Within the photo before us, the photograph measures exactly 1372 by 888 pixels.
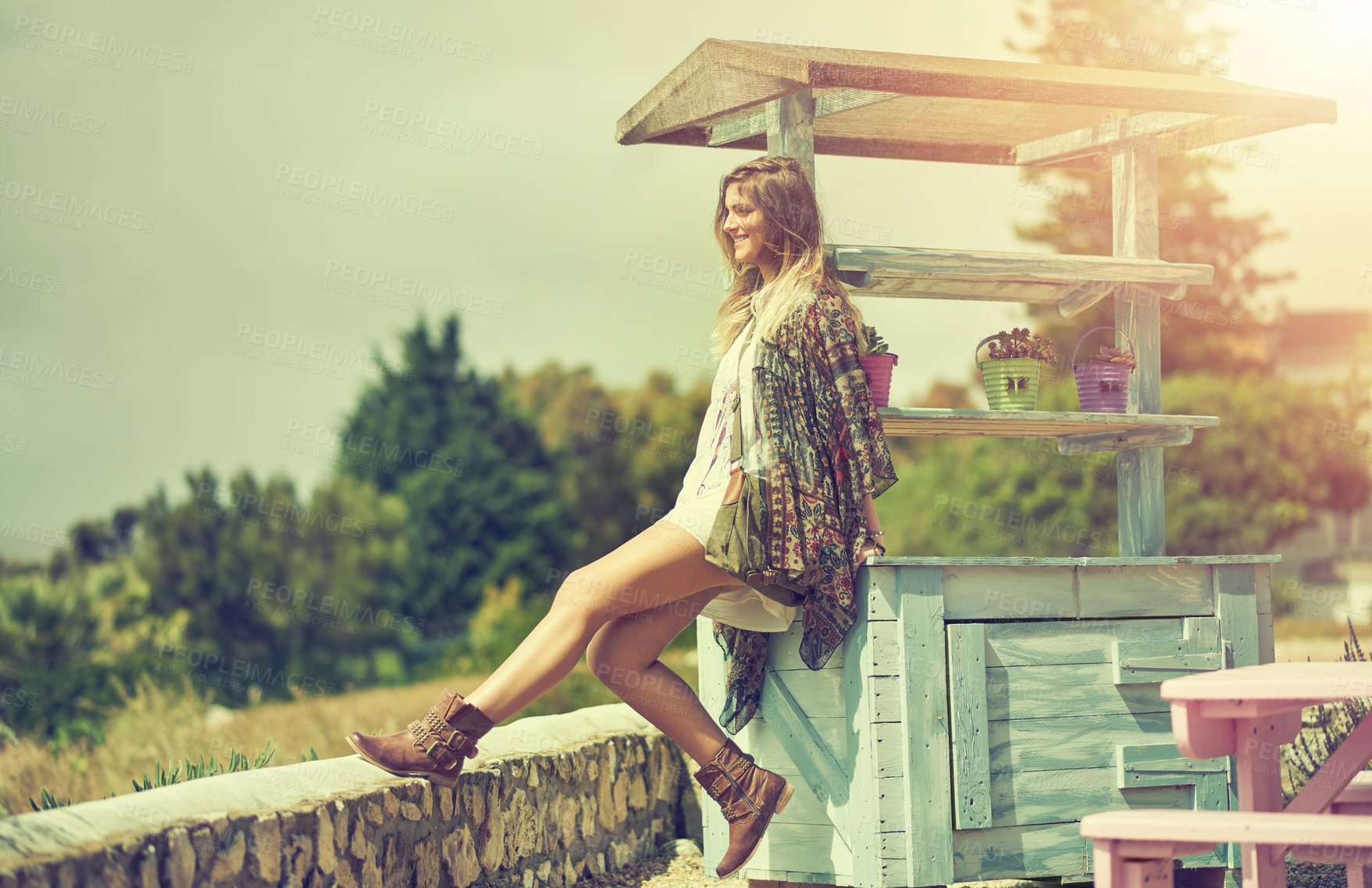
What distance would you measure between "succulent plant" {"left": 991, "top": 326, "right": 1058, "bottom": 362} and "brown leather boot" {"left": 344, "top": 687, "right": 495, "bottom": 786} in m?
2.16

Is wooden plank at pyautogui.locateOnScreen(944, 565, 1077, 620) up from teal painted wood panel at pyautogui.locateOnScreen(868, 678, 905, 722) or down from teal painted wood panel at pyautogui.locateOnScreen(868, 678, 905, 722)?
up

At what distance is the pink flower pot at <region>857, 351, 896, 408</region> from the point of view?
13.2 ft

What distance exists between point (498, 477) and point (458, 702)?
30.2 meters

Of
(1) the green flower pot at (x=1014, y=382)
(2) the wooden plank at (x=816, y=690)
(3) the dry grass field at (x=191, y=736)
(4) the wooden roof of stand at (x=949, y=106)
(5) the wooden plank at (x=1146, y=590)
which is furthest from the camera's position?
(3) the dry grass field at (x=191, y=736)

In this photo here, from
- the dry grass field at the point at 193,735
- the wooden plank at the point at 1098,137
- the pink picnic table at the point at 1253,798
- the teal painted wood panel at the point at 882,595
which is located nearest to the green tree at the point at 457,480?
the dry grass field at the point at 193,735

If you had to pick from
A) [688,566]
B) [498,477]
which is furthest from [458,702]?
[498,477]

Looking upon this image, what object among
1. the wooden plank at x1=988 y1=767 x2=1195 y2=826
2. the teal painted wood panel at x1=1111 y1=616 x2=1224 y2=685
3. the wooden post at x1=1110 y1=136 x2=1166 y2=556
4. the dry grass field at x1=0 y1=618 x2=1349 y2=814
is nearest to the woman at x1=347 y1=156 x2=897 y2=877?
the wooden plank at x1=988 y1=767 x2=1195 y2=826

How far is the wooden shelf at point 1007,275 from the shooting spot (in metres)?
4.05

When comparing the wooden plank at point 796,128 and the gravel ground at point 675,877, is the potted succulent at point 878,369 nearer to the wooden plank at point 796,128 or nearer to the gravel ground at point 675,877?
the wooden plank at point 796,128

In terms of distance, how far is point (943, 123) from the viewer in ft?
15.9

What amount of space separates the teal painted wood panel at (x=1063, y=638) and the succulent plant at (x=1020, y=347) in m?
0.99

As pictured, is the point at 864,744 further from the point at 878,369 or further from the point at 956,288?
the point at 956,288

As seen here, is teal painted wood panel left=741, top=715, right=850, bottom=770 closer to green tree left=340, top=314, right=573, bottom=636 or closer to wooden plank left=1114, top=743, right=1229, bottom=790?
wooden plank left=1114, top=743, right=1229, bottom=790

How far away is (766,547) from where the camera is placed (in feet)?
11.5
